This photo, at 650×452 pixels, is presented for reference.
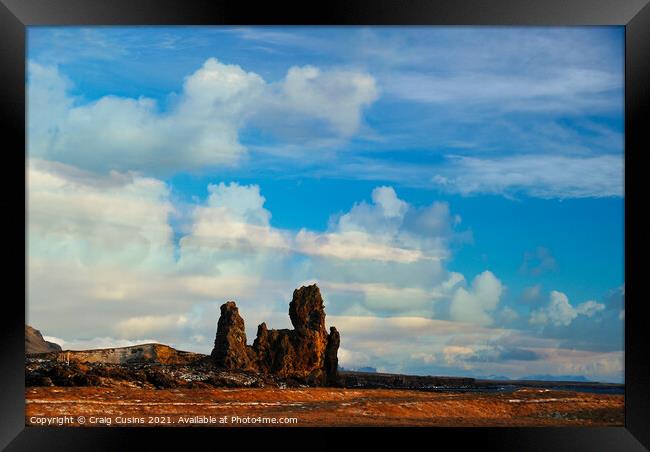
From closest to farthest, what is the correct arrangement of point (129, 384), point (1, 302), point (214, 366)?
point (1, 302) → point (129, 384) → point (214, 366)

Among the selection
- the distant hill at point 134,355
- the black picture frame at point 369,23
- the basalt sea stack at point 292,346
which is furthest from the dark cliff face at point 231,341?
the black picture frame at point 369,23

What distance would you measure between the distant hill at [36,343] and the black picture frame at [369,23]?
1071 mm

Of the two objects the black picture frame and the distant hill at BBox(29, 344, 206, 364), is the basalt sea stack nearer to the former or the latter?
the distant hill at BBox(29, 344, 206, 364)

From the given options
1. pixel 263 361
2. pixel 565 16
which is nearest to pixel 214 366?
pixel 263 361

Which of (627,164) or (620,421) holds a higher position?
(627,164)

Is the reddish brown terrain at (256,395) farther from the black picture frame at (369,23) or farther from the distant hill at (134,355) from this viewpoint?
the black picture frame at (369,23)

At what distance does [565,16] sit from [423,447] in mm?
6053

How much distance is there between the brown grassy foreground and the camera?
11477 mm

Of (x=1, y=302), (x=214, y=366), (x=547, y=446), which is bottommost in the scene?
(x=547, y=446)

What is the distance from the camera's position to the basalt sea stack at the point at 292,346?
1322 centimetres

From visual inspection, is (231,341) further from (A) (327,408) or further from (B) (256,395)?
(A) (327,408)

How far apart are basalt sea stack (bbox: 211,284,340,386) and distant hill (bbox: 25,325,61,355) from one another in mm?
2678

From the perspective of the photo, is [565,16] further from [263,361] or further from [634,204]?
[263,361]

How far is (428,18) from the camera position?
1059 cm
